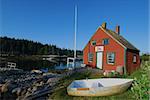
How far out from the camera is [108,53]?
73.7ft

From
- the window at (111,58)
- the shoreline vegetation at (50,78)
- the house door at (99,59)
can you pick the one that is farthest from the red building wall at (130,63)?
the house door at (99,59)

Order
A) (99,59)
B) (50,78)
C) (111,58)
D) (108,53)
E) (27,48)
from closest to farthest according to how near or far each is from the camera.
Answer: (50,78)
(111,58)
(108,53)
(99,59)
(27,48)

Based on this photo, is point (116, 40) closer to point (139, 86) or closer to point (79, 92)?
point (79, 92)

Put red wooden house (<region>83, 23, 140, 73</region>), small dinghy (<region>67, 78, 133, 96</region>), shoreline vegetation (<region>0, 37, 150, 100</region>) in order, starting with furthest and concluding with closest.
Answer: red wooden house (<region>83, 23, 140, 73</region>)
small dinghy (<region>67, 78, 133, 96</region>)
shoreline vegetation (<region>0, 37, 150, 100</region>)

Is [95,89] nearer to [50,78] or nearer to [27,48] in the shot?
[50,78]

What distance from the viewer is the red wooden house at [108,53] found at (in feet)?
71.0

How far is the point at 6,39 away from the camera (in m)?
81.4

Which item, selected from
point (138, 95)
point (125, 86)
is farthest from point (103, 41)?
point (138, 95)

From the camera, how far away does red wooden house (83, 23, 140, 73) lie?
21.7 meters

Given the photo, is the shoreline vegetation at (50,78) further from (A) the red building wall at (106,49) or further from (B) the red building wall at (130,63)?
(A) the red building wall at (106,49)

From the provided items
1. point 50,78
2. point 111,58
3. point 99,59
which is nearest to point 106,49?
point 111,58

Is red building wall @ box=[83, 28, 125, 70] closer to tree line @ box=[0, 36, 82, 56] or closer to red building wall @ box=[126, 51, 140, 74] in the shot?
red building wall @ box=[126, 51, 140, 74]

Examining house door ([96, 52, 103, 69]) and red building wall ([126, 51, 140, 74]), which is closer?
Result: red building wall ([126, 51, 140, 74])

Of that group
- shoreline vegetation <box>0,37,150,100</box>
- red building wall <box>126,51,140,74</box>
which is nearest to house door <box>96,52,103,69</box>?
red building wall <box>126,51,140,74</box>
